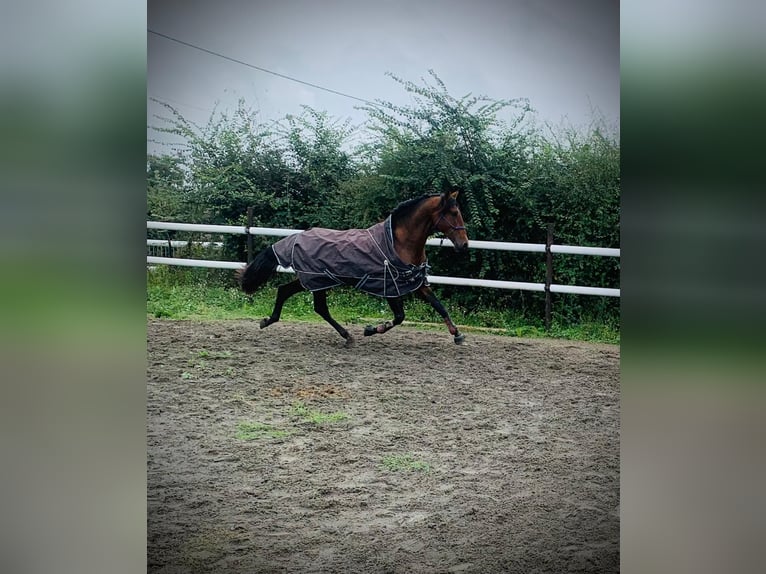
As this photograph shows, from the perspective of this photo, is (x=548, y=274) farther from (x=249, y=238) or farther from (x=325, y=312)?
(x=249, y=238)

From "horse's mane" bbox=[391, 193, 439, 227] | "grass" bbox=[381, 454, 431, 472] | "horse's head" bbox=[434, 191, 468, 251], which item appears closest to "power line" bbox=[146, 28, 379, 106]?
"horse's mane" bbox=[391, 193, 439, 227]

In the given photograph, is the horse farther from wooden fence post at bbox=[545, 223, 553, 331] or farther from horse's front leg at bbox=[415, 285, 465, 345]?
wooden fence post at bbox=[545, 223, 553, 331]

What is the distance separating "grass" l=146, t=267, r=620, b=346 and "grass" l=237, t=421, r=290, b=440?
1.18 m

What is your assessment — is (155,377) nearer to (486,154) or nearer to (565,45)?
(486,154)

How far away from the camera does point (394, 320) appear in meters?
4.93

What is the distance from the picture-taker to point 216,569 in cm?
315

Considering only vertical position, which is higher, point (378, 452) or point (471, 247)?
point (471, 247)

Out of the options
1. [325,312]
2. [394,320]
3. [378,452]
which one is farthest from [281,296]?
[378,452]

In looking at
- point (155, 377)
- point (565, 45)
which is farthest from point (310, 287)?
point (565, 45)

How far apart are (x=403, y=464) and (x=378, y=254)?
4.36 feet

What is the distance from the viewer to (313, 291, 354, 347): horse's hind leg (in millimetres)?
5043

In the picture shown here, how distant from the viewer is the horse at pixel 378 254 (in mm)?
4699
